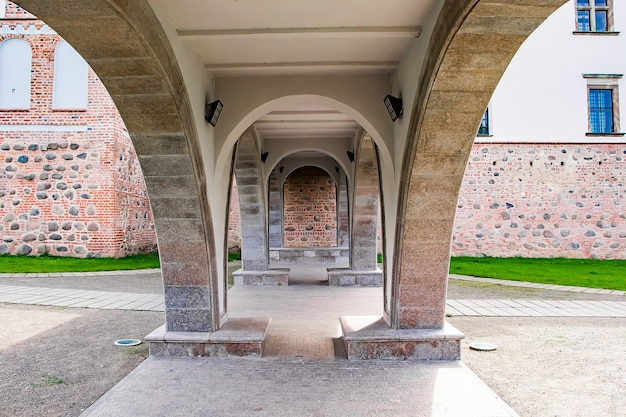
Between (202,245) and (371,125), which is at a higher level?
(371,125)

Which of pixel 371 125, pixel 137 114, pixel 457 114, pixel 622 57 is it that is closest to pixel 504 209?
pixel 622 57

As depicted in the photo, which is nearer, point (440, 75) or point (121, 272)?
point (440, 75)

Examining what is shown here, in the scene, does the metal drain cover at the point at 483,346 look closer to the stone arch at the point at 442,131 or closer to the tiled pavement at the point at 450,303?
the stone arch at the point at 442,131

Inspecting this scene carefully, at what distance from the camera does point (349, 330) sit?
13.6 ft

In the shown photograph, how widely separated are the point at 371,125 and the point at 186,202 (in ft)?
6.36

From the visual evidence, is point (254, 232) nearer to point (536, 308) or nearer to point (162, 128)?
point (536, 308)

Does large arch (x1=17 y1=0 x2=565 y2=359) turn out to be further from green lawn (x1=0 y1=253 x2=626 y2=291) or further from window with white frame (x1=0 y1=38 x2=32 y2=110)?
window with white frame (x1=0 y1=38 x2=32 y2=110)

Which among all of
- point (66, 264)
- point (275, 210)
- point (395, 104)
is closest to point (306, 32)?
point (395, 104)

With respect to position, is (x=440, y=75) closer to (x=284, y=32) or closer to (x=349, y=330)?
(x=284, y=32)

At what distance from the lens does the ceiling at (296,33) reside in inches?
121

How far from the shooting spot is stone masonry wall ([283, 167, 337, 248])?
48.5 feet

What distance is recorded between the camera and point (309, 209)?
14.8 metres

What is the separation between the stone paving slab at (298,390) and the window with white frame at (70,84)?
27.8 feet

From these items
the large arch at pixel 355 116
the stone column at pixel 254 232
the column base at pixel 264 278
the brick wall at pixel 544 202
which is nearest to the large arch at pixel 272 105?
the large arch at pixel 355 116
